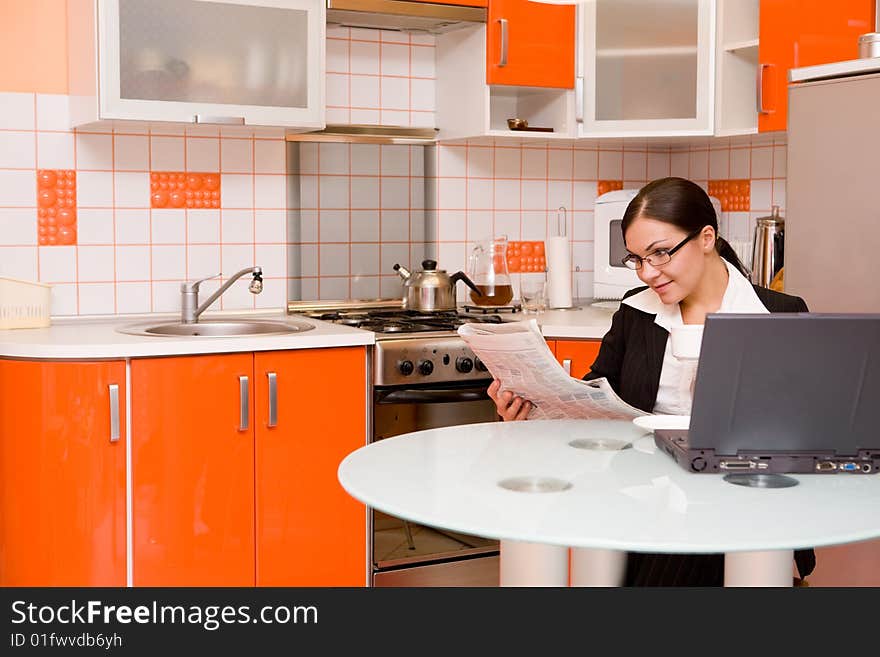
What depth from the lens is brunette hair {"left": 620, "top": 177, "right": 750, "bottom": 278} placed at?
2.51 meters

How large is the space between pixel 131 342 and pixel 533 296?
155 centimetres

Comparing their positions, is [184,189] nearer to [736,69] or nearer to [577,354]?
[577,354]

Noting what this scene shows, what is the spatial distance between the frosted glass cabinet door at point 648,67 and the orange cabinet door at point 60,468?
6.33 ft

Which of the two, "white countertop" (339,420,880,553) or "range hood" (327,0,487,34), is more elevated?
"range hood" (327,0,487,34)

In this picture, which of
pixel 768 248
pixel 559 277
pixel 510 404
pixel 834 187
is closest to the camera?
pixel 510 404

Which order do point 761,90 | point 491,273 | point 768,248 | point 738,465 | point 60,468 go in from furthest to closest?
point 491,273 < point 768,248 < point 761,90 < point 60,468 < point 738,465

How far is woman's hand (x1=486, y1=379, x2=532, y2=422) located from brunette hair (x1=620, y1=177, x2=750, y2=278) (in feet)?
1.63

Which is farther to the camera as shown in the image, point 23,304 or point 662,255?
point 23,304

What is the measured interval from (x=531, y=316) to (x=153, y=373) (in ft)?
4.55

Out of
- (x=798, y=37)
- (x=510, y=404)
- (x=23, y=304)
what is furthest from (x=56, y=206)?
(x=798, y=37)

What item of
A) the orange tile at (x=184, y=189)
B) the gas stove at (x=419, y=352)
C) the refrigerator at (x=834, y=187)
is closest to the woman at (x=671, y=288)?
the refrigerator at (x=834, y=187)

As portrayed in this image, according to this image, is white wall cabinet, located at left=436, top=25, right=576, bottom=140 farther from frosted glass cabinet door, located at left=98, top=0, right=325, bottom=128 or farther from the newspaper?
the newspaper

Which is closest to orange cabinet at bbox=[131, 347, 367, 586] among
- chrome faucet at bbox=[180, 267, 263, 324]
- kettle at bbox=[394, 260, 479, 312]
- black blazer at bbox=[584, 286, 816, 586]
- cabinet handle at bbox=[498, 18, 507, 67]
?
chrome faucet at bbox=[180, 267, 263, 324]

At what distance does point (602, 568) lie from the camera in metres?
2.02
